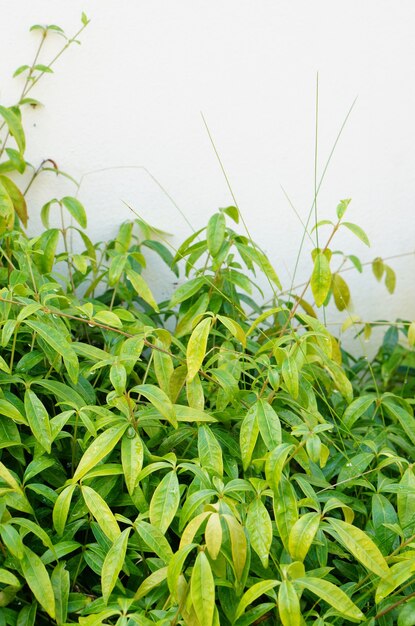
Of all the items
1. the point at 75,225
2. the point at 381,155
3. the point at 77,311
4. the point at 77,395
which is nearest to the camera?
the point at 77,395

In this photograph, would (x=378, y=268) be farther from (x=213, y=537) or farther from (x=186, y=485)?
(x=213, y=537)

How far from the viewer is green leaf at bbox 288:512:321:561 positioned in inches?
46.3

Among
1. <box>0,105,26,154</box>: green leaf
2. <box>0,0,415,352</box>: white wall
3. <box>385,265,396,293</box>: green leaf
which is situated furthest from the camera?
<box>385,265,396,293</box>: green leaf

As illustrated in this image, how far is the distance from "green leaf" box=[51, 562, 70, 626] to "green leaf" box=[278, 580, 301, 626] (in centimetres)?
37

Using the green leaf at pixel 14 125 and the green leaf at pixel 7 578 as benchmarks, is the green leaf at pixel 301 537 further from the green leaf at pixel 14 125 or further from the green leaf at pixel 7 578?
the green leaf at pixel 14 125

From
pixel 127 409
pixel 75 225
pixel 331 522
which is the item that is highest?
pixel 75 225

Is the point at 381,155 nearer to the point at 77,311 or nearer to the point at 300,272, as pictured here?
the point at 300,272

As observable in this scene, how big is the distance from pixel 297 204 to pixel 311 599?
1160mm

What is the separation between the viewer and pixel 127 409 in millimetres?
1363

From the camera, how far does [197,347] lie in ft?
4.45

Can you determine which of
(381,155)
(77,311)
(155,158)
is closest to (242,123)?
(155,158)

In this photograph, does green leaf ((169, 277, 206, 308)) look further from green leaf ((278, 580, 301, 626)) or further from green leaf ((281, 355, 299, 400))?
green leaf ((278, 580, 301, 626))

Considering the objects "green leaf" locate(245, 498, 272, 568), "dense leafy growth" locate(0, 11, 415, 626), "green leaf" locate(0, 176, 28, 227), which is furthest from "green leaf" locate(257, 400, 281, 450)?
"green leaf" locate(0, 176, 28, 227)

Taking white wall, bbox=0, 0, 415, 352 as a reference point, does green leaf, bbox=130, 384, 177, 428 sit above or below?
below
